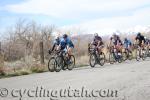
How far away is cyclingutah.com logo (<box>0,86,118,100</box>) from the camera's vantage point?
1066 cm

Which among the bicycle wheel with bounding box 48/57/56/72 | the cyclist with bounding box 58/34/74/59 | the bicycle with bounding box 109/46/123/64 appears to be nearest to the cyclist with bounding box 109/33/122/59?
the bicycle with bounding box 109/46/123/64

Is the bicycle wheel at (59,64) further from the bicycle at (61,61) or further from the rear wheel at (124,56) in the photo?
the rear wheel at (124,56)

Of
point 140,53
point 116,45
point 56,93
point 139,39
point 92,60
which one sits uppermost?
point 139,39

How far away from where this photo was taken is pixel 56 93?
37.0 feet

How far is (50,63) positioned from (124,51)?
1051cm

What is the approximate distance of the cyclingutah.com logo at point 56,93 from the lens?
1066cm

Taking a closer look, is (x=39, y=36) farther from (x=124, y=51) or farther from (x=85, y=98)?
(x=85, y=98)

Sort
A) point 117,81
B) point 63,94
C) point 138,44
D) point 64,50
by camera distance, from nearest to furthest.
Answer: point 63,94, point 117,81, point 64,50, point 138,44

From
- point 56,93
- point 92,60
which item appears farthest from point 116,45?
point 56,93

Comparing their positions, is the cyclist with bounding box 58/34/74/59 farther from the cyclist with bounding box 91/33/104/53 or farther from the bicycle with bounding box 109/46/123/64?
the bicycle with bounding box 109/46/123/64

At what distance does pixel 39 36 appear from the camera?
4541 cm

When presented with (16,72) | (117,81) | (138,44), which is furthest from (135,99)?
(138,44)

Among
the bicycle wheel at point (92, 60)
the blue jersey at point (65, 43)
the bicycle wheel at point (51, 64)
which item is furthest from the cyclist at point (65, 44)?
the bicycle wheel at point (92, 60)

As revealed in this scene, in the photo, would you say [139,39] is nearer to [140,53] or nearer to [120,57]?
[140,53]
